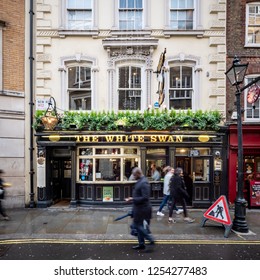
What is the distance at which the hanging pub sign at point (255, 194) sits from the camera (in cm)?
974

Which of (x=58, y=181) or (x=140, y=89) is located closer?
(x=140, y=89)

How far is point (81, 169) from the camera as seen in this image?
33.2 ft

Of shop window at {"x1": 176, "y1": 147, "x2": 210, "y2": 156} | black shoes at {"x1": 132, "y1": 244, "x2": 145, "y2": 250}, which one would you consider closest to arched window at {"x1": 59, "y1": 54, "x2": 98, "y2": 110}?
shop window at {"x1": 176, "y1": 147, "x2": 210, "y2": 156}

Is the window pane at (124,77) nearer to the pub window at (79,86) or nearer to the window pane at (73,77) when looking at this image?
the pub window at (79,86)

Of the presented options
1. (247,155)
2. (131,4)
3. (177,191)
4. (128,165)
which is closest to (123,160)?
(128,165)

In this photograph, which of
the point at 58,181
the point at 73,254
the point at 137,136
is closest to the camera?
the point at 73,254

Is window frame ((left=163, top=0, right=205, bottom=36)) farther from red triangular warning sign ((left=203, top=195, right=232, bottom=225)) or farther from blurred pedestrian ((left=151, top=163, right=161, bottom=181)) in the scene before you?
red triangular warning sign ((left=203, top=195, right=232, bottom=225))

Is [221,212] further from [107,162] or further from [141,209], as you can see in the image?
[107,162]

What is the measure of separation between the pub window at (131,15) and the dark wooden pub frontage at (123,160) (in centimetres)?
480

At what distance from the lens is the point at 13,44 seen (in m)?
9.67

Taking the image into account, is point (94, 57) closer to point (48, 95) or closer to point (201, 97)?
point (48, 95)

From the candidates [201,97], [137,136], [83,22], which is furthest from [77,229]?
[83,22]

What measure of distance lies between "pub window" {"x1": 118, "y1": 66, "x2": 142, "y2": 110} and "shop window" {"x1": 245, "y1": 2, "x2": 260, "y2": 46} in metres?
5.14

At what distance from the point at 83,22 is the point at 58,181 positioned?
7466 millimetres
